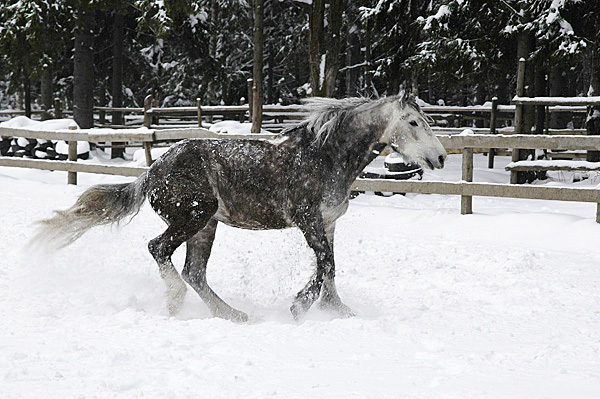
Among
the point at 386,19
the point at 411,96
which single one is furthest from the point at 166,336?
the point at 386,19

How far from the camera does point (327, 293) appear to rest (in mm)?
4727

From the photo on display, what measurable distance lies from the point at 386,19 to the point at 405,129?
11881 millimetres

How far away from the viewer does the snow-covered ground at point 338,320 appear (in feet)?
9.76

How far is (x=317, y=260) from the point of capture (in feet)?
15.2

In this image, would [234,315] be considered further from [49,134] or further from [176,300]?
[49,134]

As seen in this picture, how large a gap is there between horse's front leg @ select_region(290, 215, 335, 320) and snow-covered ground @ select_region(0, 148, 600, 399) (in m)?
0.18

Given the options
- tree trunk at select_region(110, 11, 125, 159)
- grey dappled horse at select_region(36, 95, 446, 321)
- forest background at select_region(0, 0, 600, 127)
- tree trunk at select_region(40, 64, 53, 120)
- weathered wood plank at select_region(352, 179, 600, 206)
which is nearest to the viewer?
grey dappled horse at select_region(36, 95, 446, 321)

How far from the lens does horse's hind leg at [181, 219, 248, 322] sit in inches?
188

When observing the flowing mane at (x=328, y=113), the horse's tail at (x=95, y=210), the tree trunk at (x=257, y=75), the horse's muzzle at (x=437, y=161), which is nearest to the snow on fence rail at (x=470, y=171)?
the horse's muzzle at (x=437, y=161)

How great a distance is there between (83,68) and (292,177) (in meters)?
14.8

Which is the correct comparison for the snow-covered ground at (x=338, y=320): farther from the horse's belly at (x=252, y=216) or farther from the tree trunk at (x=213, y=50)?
the tree trunk at (x=213, y=50)

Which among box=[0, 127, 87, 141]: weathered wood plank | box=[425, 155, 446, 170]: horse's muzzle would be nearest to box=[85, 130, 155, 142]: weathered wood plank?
box=[0, 127, 87, 141]: weathered wood plank

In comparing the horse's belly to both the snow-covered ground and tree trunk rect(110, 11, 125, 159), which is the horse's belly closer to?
the snow-covered ground

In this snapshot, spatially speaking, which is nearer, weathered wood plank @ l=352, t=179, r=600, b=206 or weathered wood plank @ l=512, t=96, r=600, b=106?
weathered wood plank @ l=352, t=179, r=600, b=206
